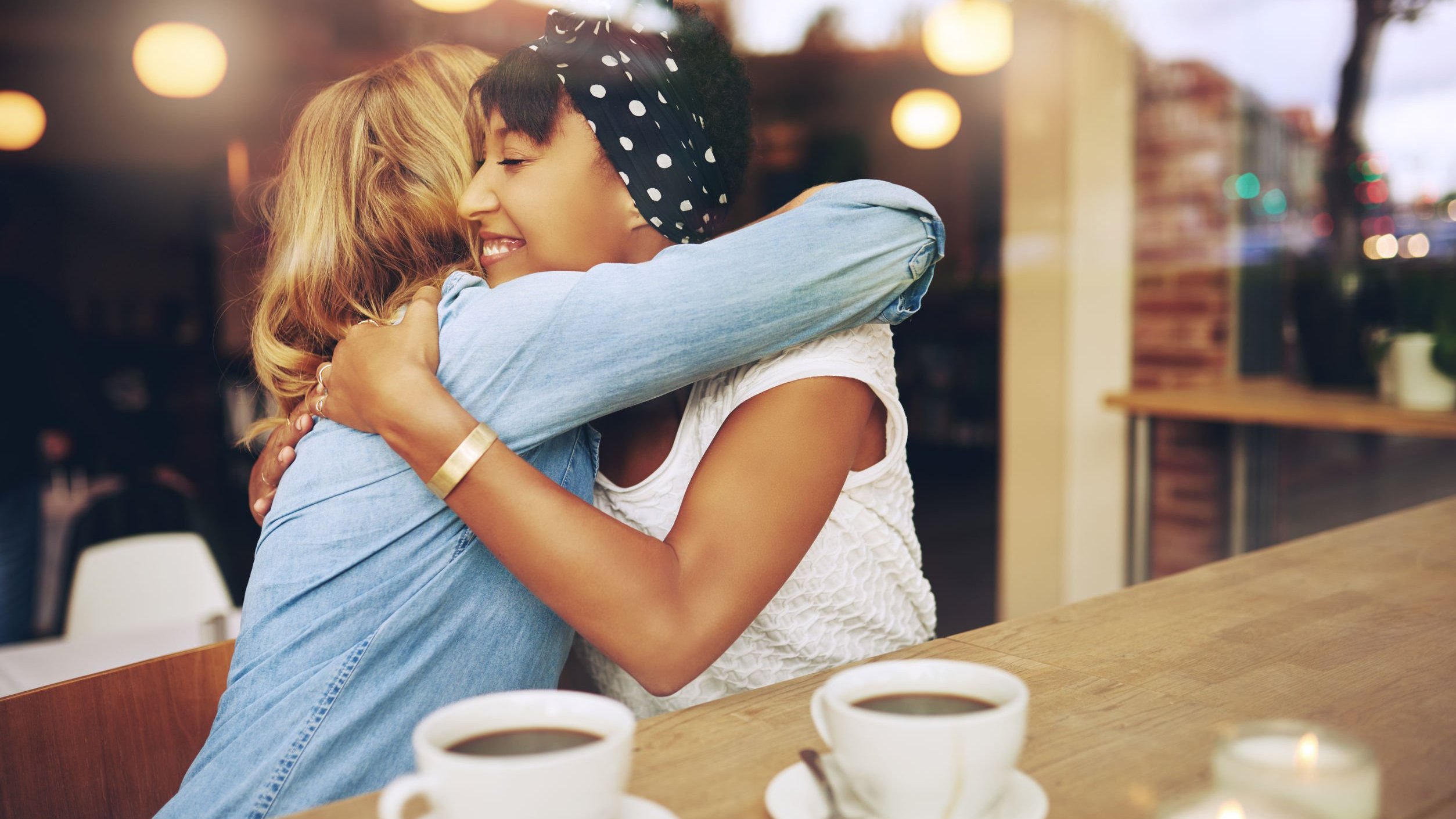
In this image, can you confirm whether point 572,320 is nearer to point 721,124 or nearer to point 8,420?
point 721,124

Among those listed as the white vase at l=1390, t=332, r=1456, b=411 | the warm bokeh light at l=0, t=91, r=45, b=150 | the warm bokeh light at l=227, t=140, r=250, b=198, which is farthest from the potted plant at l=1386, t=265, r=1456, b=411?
the warm bokeh light at l=227, t=140, r=250, b=198

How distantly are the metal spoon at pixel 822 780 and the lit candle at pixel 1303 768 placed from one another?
214 millimetres

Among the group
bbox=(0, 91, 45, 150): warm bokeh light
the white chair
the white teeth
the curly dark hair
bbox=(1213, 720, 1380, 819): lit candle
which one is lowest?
the white chair

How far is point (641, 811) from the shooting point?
1.92 feet

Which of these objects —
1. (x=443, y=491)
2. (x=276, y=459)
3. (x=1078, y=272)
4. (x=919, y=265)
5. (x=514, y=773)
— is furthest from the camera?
(x=1078, y=272)

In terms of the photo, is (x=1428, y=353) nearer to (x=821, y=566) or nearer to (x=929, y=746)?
(x=821, y=566)

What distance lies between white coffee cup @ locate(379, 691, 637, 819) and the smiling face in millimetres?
659

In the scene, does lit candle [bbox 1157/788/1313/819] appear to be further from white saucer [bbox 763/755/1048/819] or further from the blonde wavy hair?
the blonde wavy hair

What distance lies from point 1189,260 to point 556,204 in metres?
2.45

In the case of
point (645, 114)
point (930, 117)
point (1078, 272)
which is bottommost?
point (1078, 272)

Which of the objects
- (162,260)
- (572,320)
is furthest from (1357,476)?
(162,260)

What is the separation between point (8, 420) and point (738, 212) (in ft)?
6.22

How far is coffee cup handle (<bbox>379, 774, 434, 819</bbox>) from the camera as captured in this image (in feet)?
1.58

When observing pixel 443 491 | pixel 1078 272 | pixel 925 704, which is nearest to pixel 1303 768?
pixel 925 704
